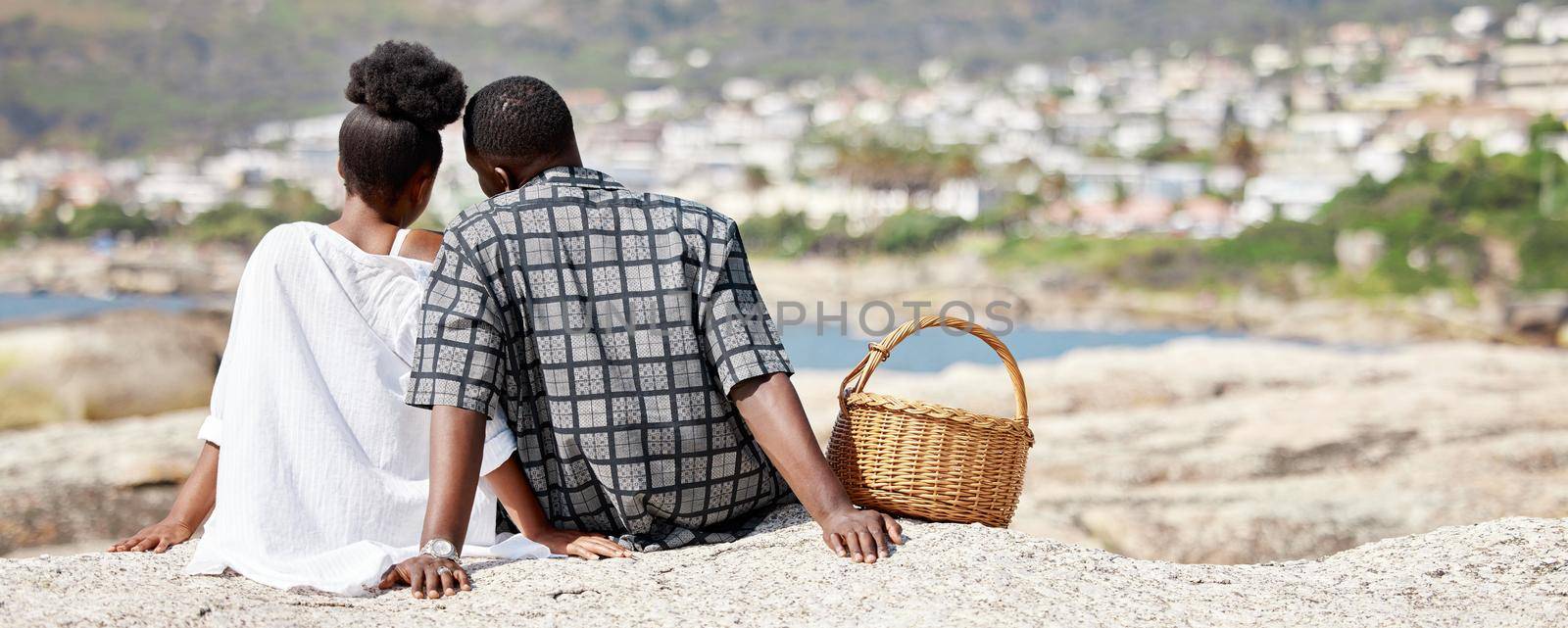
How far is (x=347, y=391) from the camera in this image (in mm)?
2564

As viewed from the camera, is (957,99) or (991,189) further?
(957,99)

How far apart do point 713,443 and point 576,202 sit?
54 centimetres

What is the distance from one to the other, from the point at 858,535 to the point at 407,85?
1.21 m

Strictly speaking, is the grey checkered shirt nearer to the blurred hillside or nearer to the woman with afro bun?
the woman with afro bun

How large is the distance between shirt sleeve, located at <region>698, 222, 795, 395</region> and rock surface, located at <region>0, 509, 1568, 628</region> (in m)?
0.37

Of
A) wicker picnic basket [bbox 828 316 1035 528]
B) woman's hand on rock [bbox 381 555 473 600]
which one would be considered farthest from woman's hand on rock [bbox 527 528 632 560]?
wicker picnic basket [bbox 828 316 1035 528]

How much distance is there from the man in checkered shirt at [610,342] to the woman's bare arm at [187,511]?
578 millimetres

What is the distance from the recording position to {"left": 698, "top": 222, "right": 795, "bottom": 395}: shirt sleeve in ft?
8.40

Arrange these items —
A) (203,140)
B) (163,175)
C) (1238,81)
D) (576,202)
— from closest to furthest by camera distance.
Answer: (576,202) → (163,175) → (203,140) → (1238,81)

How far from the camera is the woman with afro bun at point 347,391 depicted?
2482 millimetres

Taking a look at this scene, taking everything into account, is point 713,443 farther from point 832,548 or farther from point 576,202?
point 576,202

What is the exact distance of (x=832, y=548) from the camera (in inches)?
102

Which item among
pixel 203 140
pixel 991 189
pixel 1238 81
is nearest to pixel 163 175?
pixel 203 140

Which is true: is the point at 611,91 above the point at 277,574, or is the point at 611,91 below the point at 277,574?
above
